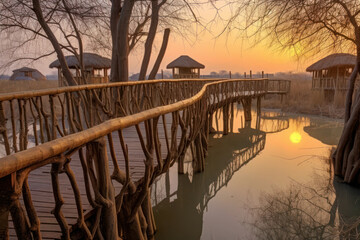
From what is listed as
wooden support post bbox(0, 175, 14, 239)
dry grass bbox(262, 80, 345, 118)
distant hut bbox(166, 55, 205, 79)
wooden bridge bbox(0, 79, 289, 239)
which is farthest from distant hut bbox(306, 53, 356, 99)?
wooden support post bbox(0, 175, 14, 239)

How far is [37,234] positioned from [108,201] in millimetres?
690

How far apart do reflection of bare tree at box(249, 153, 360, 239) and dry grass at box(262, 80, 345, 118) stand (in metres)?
12.5

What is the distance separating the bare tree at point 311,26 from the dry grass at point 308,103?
42.7 ft

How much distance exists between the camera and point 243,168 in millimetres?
8773

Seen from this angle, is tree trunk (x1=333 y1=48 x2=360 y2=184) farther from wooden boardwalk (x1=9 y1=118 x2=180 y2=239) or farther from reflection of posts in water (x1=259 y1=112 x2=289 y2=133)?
reflection of posts in water (x1=259 y1=112 x2=289 y2=133)

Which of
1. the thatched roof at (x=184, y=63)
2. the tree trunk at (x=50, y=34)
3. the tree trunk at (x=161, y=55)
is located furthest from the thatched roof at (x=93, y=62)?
the tree trunk at (x=50, y=34)

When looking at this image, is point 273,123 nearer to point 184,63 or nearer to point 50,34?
point 184,63

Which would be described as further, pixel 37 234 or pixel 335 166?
pixel 335 166

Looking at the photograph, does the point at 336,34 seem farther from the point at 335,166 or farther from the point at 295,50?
the point at 335,166

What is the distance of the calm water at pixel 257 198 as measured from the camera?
5.14m

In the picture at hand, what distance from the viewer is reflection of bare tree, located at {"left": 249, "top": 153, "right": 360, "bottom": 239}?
4957mm

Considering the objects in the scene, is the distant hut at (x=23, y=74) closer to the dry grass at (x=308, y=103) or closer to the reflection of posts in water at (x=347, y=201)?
the dry grass at (x=308, y=103)

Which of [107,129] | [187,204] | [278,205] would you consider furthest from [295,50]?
[107,129]

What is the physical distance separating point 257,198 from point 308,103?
16609 millimetres
